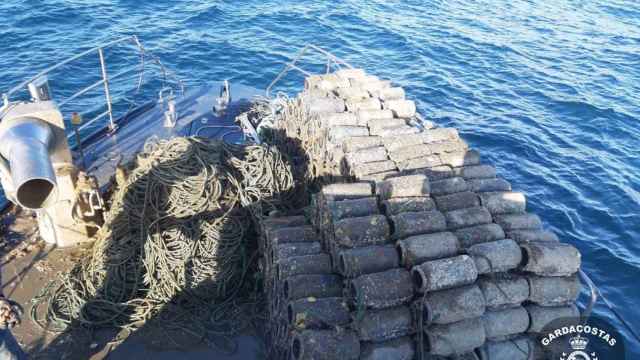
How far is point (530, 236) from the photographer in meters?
6.29

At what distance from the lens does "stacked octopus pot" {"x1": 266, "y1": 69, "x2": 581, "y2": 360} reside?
17.9 feet

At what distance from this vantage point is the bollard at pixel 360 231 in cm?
602

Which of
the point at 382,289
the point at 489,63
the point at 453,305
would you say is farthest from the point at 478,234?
the point at 489,63

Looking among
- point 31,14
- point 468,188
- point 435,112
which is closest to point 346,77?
point 468,188

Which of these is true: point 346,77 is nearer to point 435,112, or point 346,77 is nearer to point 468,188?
point 468,188

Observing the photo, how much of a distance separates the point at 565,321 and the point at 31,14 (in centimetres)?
2603

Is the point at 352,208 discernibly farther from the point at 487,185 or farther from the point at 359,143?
the point at 487,185

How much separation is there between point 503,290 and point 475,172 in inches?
83.5

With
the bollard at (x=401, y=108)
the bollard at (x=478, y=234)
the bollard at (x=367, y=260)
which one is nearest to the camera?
→ the bollard at (x=367, y=260)

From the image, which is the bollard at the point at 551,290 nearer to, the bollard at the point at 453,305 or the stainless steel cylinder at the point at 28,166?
the bollard at the point at 453,305

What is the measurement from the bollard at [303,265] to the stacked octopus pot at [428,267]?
47 mm

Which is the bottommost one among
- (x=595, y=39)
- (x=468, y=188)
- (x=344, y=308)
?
(x=595, y=39)

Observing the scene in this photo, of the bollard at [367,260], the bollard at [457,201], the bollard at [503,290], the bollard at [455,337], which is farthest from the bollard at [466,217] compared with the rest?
the bollard at [455,337]

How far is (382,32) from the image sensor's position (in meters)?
25.8
